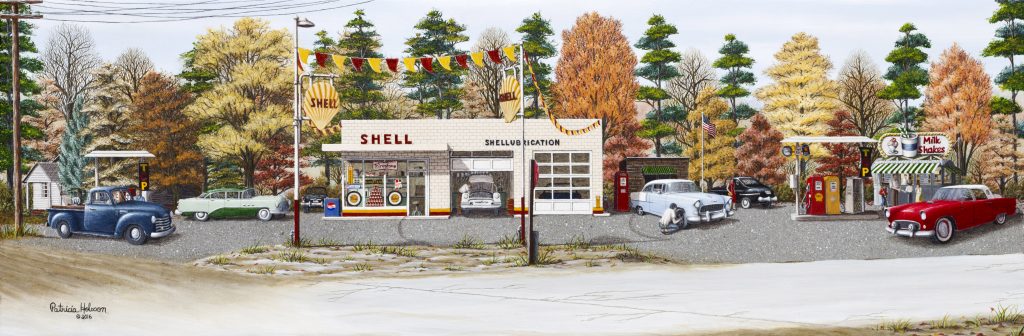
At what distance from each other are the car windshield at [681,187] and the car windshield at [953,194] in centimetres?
775

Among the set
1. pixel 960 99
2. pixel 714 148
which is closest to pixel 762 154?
pixel 714 148

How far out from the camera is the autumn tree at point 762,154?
47.8 m

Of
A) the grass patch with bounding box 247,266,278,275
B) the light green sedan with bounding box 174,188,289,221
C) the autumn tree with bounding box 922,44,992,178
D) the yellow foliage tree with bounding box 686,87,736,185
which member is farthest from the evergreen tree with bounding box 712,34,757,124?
the grass patch with bounding box 247,266,278,275

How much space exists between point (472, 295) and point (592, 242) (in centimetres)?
1085

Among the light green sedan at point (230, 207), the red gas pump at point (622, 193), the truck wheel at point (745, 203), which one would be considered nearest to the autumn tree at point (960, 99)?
the truck wheel at point (745, 203)

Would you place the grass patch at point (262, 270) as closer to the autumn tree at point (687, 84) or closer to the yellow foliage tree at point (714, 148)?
the yellow foliage tree at point (714, 148)

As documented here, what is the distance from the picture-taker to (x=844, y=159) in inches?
1839

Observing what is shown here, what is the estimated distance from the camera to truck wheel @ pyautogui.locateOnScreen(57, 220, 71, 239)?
26.1 metres

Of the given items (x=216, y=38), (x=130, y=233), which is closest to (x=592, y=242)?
(x=130, y=233)

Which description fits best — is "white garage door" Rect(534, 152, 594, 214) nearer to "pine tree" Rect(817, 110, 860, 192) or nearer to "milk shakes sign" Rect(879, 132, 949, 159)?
"milk shakes sign" Rect(879, 132, 949, 159)

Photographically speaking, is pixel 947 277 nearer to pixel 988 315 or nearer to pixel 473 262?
pixel 988 315
